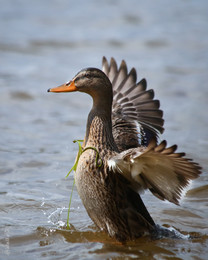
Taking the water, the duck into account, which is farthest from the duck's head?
the water

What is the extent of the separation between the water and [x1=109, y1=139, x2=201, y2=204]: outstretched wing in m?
0.74

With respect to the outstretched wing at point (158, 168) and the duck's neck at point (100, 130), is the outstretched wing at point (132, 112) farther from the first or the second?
the outstretched wing at point (158, 168)

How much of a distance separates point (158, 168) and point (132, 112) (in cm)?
215

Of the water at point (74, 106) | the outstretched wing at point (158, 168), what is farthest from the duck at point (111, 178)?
the water at point (74, 106)

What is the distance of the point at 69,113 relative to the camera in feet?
33.4

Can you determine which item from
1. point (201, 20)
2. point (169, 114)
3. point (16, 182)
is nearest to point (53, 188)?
point (16, 182)

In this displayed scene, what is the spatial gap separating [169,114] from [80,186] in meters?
4.73

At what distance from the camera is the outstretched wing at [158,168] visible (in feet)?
16.1

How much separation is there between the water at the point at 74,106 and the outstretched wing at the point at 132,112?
36.2 inches

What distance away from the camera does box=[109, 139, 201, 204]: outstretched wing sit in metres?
4.89

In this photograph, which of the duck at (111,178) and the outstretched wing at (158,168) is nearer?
the outstretched wing at (158,168)

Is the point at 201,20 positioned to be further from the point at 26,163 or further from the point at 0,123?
the point at 26,163

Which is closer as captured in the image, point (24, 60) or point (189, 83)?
point (189, 83)

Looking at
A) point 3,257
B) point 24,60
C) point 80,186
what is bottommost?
point 3,257
